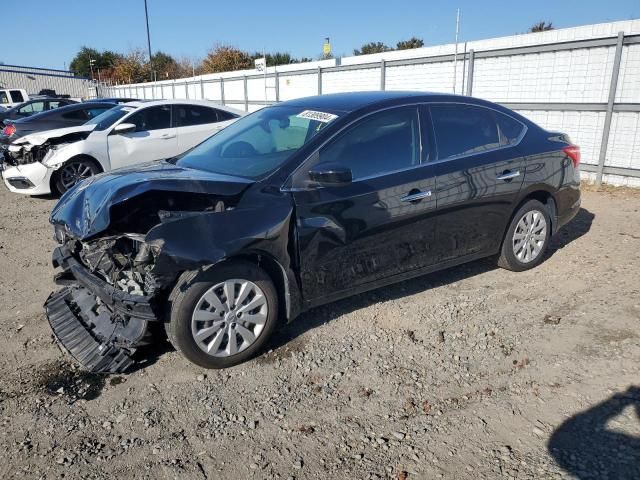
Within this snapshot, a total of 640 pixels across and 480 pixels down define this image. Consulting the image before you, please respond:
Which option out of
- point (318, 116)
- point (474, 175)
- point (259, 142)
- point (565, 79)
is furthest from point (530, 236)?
point (565, 79)

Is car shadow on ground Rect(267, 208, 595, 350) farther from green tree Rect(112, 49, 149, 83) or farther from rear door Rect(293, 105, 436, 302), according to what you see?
green tree Rect(112, 49, 149, 83)

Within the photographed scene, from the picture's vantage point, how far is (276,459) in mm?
2621

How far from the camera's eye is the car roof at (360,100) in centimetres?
408

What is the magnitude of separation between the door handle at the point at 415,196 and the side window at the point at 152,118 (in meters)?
6.59

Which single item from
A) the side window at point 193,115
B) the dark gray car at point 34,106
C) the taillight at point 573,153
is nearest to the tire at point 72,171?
the side window at point 193,115

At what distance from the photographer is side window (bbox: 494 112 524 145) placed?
4758 mm

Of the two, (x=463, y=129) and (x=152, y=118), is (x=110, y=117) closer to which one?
(x=152, y=118)

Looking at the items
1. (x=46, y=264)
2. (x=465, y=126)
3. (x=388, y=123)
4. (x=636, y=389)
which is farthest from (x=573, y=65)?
(x=46, y=264)

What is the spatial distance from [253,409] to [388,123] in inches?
94.8

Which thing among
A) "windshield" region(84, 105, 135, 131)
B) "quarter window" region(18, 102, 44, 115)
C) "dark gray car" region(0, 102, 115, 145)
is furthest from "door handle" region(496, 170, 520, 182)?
"quarter window" region(18, 102, 44, 115)

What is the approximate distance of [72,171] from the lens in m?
8.79

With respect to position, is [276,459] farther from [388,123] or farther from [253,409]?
[388,123]

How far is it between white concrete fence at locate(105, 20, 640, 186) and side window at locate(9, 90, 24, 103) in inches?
862

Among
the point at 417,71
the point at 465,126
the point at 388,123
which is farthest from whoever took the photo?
the point at 417,71
